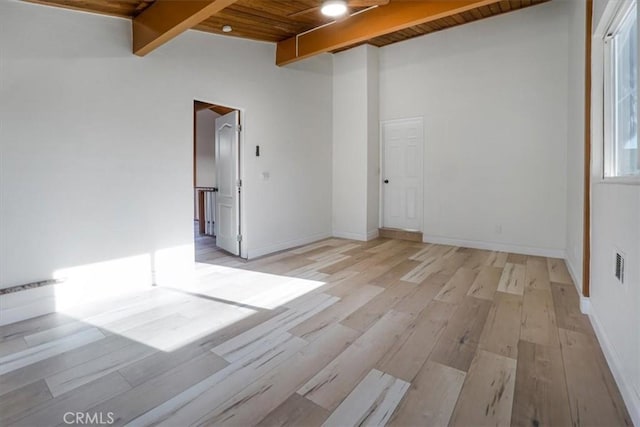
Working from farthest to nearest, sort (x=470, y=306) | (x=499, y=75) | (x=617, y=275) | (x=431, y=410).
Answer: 1. (x=499, y=75)
2. (x=470, y=306)
3. (x=617, y=275)
4. (x=431, y=410)

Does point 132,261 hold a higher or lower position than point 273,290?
higher

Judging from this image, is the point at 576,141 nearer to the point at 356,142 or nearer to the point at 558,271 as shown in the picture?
the point at 558,271

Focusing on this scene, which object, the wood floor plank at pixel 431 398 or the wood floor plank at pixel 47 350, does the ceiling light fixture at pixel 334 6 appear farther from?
the wood floor plank at pixel 47 350

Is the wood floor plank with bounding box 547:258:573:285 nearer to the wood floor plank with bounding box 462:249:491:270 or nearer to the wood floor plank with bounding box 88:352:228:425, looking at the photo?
the wood floor plank with bounding box 462:249:491:270

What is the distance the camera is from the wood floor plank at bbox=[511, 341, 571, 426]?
155cm

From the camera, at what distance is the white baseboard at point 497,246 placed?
4492mm

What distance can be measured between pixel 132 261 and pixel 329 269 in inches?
85.3

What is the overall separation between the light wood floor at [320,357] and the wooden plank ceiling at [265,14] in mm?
2716

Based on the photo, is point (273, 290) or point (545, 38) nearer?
point (273, 290)

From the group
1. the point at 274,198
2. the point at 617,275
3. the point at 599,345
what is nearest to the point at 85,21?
the point at 274,198

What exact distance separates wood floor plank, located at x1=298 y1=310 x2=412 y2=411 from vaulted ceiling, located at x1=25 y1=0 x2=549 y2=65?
8.81 feet

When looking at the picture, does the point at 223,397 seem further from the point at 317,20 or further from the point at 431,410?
the point at 317,20

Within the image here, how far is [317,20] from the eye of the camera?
404 centimetres

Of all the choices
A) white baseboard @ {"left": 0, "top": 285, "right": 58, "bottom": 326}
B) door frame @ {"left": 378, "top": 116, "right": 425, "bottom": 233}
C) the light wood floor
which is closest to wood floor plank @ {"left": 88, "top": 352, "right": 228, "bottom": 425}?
the light wood floor
